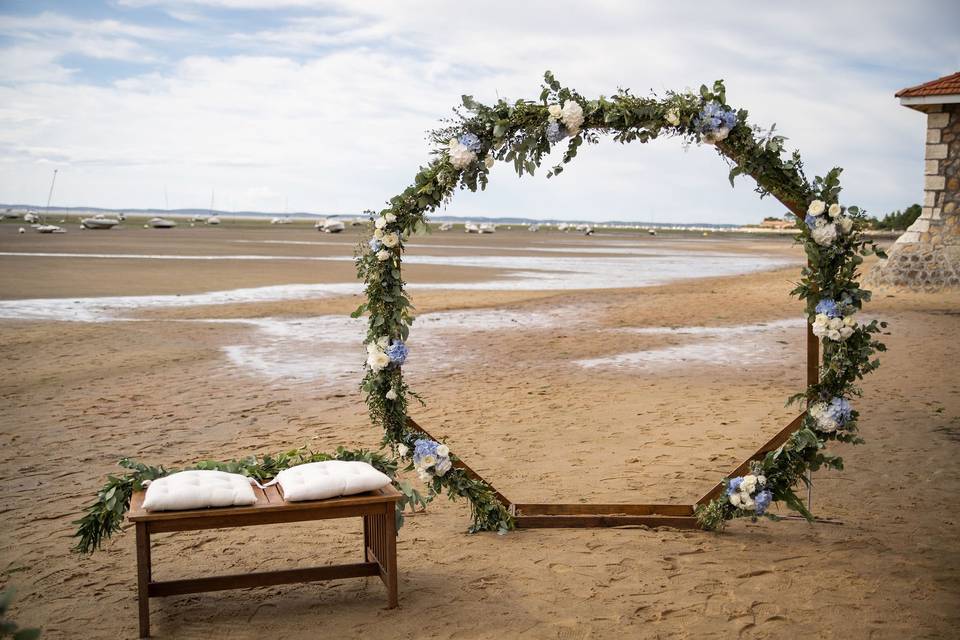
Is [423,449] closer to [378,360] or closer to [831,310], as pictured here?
[378,360]

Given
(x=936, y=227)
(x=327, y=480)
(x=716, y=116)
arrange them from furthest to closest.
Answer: (x=936, y=227), (x=716, y=116), (x=327, y=480)

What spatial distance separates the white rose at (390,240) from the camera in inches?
224

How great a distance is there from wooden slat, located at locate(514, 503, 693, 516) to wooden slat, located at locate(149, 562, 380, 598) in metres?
1.55

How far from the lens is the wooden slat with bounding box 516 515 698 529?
231 inches

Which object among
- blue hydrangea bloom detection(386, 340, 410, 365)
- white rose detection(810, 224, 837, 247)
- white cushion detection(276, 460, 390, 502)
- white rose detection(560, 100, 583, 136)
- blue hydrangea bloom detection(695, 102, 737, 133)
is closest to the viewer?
white cushion detection(276, 460, 390, 502)

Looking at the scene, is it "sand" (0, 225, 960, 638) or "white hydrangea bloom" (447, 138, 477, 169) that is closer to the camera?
"sand" (0, 225, 960, 638)

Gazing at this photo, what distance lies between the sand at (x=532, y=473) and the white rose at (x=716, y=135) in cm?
259

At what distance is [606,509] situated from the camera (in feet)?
19.5

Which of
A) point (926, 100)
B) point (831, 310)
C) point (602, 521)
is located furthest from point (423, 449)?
point (926, 100)

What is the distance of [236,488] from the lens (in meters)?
4.50

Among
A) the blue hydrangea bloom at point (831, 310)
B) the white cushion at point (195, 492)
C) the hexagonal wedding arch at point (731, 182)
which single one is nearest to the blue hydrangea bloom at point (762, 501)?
the hexagonal wedding arch at point (731, 182)

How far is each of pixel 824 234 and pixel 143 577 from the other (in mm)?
4317

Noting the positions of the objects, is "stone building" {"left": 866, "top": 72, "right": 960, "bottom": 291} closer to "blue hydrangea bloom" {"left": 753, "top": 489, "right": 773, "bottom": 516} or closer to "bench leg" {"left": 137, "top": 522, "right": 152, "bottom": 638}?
"blue hydrangea bloom" {"left": 753, "top": 489, "right": 773, "bottom": 516}

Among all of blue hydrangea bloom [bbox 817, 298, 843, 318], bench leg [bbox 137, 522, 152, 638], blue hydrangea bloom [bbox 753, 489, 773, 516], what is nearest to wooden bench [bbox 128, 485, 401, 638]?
bench leg [bbox 137, 522, 152, 638]
